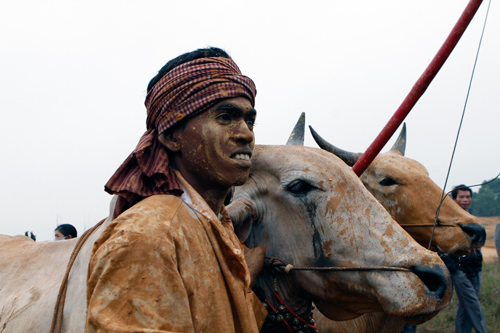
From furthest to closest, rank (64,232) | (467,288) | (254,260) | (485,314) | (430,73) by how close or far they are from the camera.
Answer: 1. (485,314)
2. (64,232)
3. (467,288)
4. (430,73)
5. (254,260)

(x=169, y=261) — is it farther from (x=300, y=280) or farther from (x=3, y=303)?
(x=300, y=280)

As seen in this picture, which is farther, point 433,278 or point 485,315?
point 485,315

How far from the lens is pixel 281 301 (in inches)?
118

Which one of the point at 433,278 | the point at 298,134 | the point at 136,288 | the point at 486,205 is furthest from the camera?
the point at 486,205

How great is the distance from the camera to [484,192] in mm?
39250

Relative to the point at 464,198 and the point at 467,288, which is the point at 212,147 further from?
the point at 464,198

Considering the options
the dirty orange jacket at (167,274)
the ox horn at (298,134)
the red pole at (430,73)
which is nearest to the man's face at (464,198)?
the ox horn at (298,134)

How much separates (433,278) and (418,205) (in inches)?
83.3

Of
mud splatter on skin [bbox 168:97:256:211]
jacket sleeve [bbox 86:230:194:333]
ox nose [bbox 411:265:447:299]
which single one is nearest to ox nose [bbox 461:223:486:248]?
ox nose [bbox 411:265:447:299]

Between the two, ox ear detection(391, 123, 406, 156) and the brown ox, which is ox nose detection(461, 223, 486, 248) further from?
ox ear detection(391, 123, 406, 156)

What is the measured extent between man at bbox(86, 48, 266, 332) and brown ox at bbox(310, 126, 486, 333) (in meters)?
2.53

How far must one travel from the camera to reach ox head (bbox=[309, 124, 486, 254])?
4.34 meters

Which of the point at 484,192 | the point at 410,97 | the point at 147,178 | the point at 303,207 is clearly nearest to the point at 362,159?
the point at 410,97

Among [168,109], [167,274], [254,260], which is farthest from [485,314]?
[167,274]
